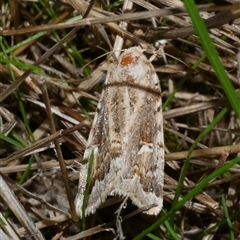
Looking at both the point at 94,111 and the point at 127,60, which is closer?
the point at 127,60

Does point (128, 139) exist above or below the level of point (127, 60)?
below

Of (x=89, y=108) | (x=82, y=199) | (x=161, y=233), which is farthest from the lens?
(x=89, y=108)

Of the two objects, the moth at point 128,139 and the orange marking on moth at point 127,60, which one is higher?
the orange marking on moth at point 127,60

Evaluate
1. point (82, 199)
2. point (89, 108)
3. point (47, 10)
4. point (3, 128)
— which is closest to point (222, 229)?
point (82, 199)

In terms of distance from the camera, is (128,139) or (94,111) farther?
(94,111)

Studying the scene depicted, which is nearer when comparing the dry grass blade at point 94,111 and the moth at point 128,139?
the moth at point 128,139

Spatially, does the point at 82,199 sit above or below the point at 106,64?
below

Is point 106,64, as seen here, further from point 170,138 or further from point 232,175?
point 232,175

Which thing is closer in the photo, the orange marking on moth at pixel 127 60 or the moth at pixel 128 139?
the moth at pixel 128 139
